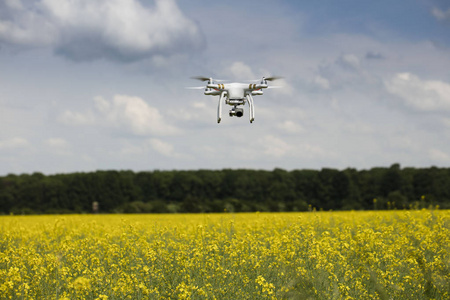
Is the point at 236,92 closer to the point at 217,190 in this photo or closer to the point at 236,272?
the point at 236,272

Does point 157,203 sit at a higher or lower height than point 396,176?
lower

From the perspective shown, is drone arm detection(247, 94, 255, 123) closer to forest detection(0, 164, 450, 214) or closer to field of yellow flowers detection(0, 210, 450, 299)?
field of yellow flowers detection(0, 210, 450, 299)

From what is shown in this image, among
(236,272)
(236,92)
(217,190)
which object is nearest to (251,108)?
(236,92)

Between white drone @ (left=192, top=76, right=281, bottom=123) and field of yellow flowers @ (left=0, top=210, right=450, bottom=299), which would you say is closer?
white drone @ (left=192, top=76, right=281, bottom=123)

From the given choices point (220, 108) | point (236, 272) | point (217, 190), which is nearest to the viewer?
point (220, 108)

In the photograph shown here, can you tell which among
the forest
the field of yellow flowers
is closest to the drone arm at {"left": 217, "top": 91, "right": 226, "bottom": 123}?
the field of yellow flowers

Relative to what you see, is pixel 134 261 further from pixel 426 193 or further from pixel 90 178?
pixel 90 178

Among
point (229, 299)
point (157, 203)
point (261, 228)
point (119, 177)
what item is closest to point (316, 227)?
point (261, 228)
